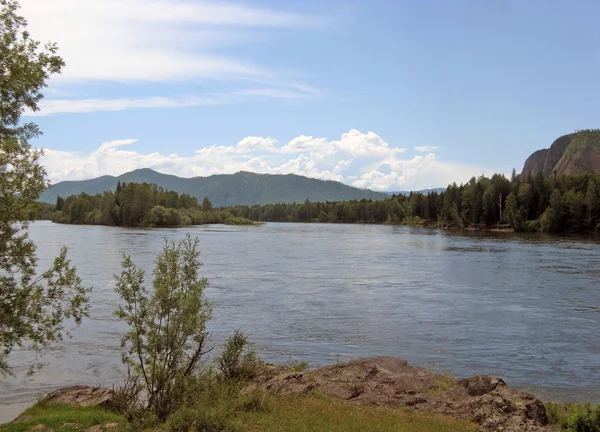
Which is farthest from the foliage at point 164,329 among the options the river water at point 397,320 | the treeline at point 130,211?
the treeline at point 130,211

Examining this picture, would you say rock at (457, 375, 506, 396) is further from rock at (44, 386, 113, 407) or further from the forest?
the forest

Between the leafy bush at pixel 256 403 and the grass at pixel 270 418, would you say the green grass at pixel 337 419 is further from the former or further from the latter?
the leafy bush at pixel 256 403

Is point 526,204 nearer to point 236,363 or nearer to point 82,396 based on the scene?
point 236,363

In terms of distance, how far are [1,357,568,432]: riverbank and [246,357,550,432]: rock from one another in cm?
3

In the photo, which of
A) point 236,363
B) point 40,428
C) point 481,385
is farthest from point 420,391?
point 40,428

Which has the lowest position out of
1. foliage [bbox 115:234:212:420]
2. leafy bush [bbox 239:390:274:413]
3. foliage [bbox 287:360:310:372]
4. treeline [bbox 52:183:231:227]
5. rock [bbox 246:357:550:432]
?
foliage [bbox 287:360:310:372]

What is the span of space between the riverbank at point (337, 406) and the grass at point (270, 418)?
0.02 meters

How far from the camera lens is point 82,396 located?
1394 cm

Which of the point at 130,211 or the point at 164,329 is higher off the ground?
the point at 130,211

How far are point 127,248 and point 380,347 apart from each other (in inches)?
2069

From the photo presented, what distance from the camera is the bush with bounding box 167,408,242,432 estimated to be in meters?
9.62

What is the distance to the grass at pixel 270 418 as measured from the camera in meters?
9.91

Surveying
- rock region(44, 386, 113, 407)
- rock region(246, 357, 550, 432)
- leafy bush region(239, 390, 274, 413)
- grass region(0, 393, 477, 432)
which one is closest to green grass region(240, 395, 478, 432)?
grass region(0, 393, 477, 432)

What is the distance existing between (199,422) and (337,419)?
3.54 meters
